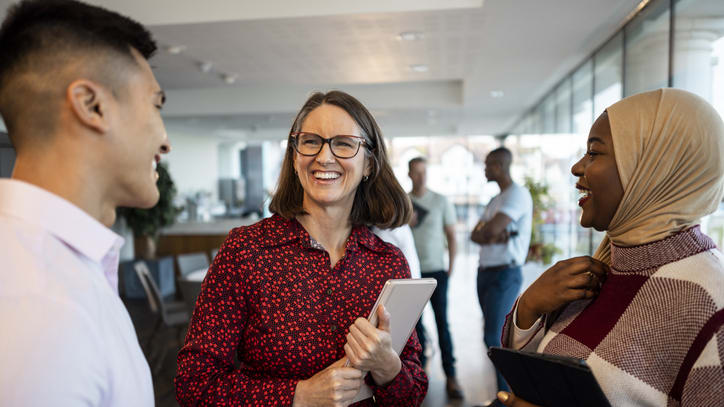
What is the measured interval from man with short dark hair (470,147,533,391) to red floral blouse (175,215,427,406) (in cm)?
241

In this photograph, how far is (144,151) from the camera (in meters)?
0.80

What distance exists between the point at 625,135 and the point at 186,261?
4.94 meters

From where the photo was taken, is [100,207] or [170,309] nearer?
[100,207]

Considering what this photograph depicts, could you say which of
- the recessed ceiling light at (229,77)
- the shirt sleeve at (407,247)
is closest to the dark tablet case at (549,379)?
the shirt sleeve at (407,247)

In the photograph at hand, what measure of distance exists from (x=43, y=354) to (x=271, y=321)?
73cm

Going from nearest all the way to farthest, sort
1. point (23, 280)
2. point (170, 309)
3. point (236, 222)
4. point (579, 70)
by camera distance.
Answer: point (23, 280), point (170, 309), point (579, 70), point (236, 222)

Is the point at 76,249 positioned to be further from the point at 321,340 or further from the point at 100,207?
the point at 321,340

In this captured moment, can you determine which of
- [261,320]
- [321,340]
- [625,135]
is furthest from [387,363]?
[625,135]

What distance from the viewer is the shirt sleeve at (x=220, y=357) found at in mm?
1238

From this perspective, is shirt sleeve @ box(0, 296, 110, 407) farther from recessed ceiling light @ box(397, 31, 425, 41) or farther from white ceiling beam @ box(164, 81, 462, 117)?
white ceiling beam @ box(164, 81, 462, 117)

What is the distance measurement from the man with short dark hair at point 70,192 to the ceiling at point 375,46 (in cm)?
348

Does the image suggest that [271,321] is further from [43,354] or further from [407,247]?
[407,247]

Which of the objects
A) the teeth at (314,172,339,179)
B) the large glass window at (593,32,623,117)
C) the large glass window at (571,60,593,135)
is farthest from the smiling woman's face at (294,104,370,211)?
the large glass window at (571,60,593,135)

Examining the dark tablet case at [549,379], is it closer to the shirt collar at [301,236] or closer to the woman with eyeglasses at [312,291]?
the woman with eyeglasses at [312,291]
